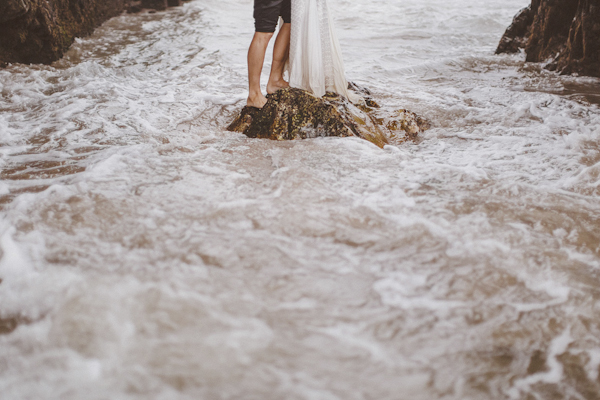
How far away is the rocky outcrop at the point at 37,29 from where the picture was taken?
5.38 meters

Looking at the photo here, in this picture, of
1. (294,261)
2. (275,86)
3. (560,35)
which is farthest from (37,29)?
(560,35)

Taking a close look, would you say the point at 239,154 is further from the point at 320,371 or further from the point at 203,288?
the point at 320,371

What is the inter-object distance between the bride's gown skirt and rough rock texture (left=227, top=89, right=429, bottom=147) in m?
0.15

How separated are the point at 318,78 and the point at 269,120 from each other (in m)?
0.64

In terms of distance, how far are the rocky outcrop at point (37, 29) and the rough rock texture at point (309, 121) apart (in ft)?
12.4

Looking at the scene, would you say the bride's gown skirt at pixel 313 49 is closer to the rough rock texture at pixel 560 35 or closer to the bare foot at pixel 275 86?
the bare foot at pixel 275 86

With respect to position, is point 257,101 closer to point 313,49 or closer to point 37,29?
point 313,49

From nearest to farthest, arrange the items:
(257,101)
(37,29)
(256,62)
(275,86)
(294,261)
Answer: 1. (294,261)
2. (256,62)
3. (257,101)
4. (275,86)
5. (37,29)

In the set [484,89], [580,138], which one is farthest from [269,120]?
[484,89]

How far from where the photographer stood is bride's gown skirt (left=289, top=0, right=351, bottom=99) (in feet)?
12.0

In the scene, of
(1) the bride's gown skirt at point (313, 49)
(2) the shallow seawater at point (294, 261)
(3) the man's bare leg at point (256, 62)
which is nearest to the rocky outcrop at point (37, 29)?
(2) the shallow seawater at point (294, 261)

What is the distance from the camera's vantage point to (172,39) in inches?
337

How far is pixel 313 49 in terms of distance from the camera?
3.71 m

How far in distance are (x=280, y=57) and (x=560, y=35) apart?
16.2 feet
